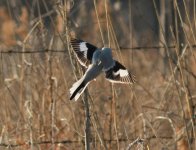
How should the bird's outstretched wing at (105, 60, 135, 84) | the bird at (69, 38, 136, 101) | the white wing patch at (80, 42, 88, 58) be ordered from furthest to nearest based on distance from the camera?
the white wing patch at (80, 42, 88, 58) < the bird's outstretched wing at (105, 60, 135, 84) < the bird at (69, 38, 136, 101)

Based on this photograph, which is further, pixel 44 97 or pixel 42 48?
pixel 42 48

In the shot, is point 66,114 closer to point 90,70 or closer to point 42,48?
point 42,48

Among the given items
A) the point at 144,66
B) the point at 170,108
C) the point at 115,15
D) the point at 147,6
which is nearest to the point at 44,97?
the point at 170,108

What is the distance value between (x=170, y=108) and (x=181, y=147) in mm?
400

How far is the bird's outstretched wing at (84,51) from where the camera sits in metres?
3.01

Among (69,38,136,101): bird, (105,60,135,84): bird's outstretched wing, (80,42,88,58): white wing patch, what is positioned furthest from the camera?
(80,42,88,58): white wing patch

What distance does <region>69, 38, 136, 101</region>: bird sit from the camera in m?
2.78

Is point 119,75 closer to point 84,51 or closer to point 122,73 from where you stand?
point 122,73

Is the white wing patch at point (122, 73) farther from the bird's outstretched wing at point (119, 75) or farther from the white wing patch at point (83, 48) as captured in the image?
the white wing patch at point (83, 48)

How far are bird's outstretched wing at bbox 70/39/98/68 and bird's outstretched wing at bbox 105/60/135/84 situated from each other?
0.32ft

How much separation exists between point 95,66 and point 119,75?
152 mm

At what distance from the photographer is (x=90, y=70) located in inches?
110

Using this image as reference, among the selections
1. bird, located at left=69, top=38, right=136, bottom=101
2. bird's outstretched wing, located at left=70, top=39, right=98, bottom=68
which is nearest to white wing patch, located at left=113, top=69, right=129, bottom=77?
bird, located at left=69, top=38, right=136, bottom=101

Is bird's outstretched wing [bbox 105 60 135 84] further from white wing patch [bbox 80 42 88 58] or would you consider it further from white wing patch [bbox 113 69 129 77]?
white wing patch [bbox 80 42 88 58]
